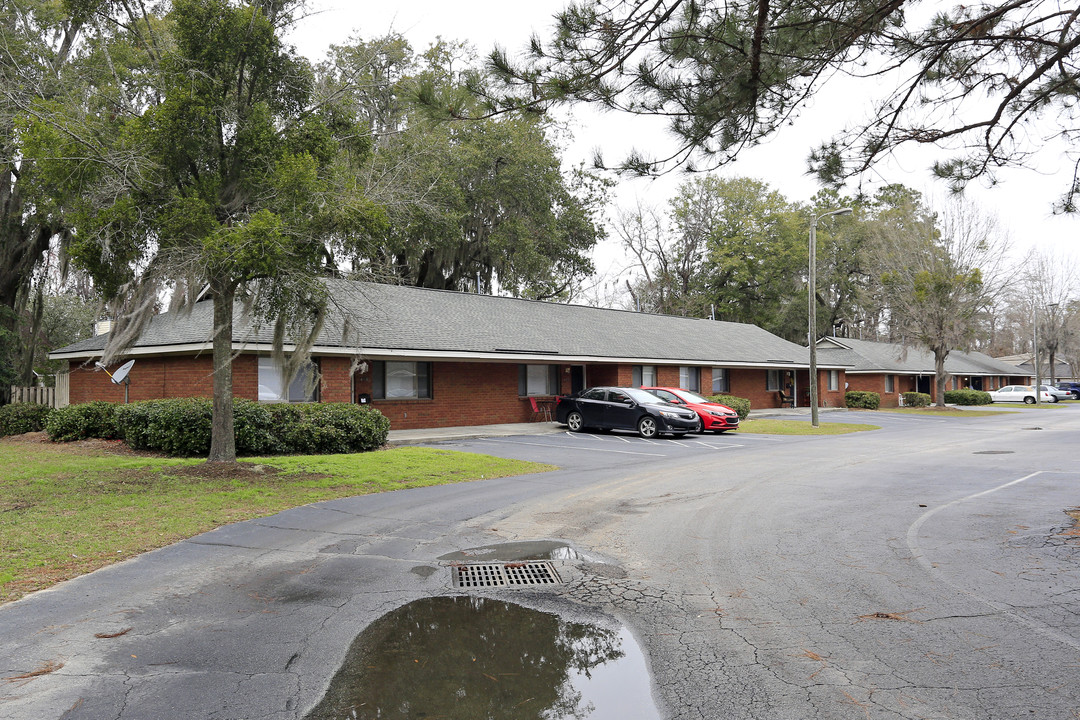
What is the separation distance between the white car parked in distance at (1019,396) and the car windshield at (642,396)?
153ft

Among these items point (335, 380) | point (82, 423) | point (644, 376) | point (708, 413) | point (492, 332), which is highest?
point (492, 332)

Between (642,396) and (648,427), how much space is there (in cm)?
137

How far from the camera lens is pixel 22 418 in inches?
781

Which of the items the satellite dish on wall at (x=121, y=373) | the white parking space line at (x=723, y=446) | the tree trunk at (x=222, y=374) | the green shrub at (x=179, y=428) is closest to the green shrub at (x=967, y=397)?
the white parking space line at (x=723, y=446)

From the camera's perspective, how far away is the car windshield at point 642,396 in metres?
22.2

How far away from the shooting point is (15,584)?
5730 mm

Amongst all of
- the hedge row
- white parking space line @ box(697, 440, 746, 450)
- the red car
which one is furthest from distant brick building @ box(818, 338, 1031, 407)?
the hedge row

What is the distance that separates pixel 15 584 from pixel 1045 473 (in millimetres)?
15469

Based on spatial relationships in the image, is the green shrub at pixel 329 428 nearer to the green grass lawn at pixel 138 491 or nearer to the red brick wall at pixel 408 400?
the green grass lawn at pixel 138 491

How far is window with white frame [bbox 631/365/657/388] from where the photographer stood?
29.1 m

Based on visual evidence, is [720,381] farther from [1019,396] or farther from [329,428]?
[1019,396]

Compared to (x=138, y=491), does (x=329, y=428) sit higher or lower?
higher

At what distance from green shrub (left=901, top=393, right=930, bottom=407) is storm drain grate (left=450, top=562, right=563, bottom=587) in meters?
44.5

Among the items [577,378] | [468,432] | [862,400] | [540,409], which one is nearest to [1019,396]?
[862,400]
